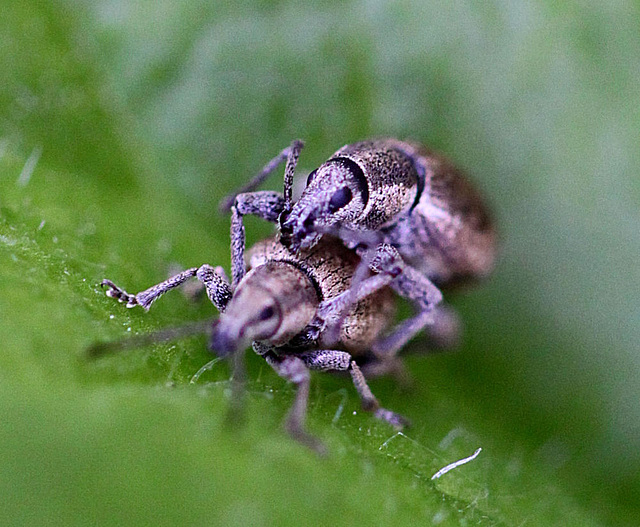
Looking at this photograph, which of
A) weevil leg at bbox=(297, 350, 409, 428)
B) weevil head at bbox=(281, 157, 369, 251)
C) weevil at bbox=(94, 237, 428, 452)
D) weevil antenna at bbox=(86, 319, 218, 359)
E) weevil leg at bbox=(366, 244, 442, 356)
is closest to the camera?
→ weevil antenna at bbox=(86, 319, 218, 359)

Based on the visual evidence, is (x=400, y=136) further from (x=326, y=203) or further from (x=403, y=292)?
(x=326, y=203)

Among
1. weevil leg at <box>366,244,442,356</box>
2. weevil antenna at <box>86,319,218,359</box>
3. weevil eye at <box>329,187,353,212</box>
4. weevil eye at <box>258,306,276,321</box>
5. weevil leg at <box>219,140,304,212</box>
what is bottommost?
weevil leg at <box>366,244,442,356</box>

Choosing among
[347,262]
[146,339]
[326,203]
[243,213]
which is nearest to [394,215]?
[347,262]

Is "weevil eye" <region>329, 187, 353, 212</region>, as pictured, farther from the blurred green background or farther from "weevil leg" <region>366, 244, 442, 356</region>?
the blurred green background

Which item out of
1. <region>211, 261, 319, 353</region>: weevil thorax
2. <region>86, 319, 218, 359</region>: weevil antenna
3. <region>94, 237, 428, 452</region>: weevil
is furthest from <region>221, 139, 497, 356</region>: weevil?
<region>86, 319, 218, 359</region>: weevil antenna

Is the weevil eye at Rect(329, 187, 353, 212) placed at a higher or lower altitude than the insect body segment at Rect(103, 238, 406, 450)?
higher

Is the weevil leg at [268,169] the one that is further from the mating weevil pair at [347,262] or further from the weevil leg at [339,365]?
the weevil leg at [339,365]

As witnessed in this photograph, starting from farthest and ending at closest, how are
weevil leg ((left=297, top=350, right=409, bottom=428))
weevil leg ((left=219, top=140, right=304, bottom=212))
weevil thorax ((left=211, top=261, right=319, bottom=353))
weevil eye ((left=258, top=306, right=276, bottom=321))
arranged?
1. weevil leg ((left=219, top=140, right=304, bottom=212))
2. weevil leg ((left=297, top=350, right=409, bottom=428))
3. weevil eye ((left=258, top=306, right=276, bottom=321))
4. weevil thorax ((left=211, top=261, right=319, bottom=353))
